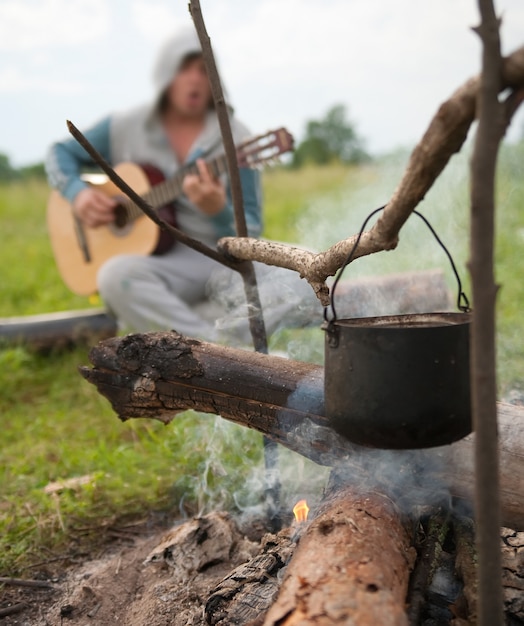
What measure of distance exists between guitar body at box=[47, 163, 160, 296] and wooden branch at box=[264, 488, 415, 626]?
3137 mm

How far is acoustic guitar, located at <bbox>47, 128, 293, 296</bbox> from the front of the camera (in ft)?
14.9

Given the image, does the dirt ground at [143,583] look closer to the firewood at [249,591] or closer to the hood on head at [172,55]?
the firewood at [249,591]

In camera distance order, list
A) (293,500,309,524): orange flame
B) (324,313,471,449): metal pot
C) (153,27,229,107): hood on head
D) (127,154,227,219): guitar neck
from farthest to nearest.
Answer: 1. (153,27,229,107): hood on head
2. (127,154,227,219): guitar neck
3. (293,500,309,524): orange flame
4. (324,313,471,449): metal pot

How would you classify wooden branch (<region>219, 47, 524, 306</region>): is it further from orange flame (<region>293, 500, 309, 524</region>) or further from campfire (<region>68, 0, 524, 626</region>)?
orange flame (<region>293, 500, 309, 524</region>)

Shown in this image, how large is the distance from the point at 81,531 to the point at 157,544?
0.37 metres

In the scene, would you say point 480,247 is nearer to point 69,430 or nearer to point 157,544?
point 157,544

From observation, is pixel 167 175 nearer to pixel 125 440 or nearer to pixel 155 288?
pixel 155 288

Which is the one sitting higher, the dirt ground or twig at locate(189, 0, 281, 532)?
twig at locate(189, 0, 281, 532)

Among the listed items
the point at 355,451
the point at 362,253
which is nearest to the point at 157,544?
the point at 355,451

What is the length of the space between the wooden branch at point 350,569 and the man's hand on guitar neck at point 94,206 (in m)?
3.46

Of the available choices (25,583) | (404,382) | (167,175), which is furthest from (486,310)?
(167,175)

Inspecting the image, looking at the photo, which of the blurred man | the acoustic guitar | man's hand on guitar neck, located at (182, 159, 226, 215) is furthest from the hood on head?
man's hand on guitar neck, located at (182, 159, 226, 215)

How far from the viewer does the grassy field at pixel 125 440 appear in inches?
106

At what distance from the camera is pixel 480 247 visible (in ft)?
3.93
